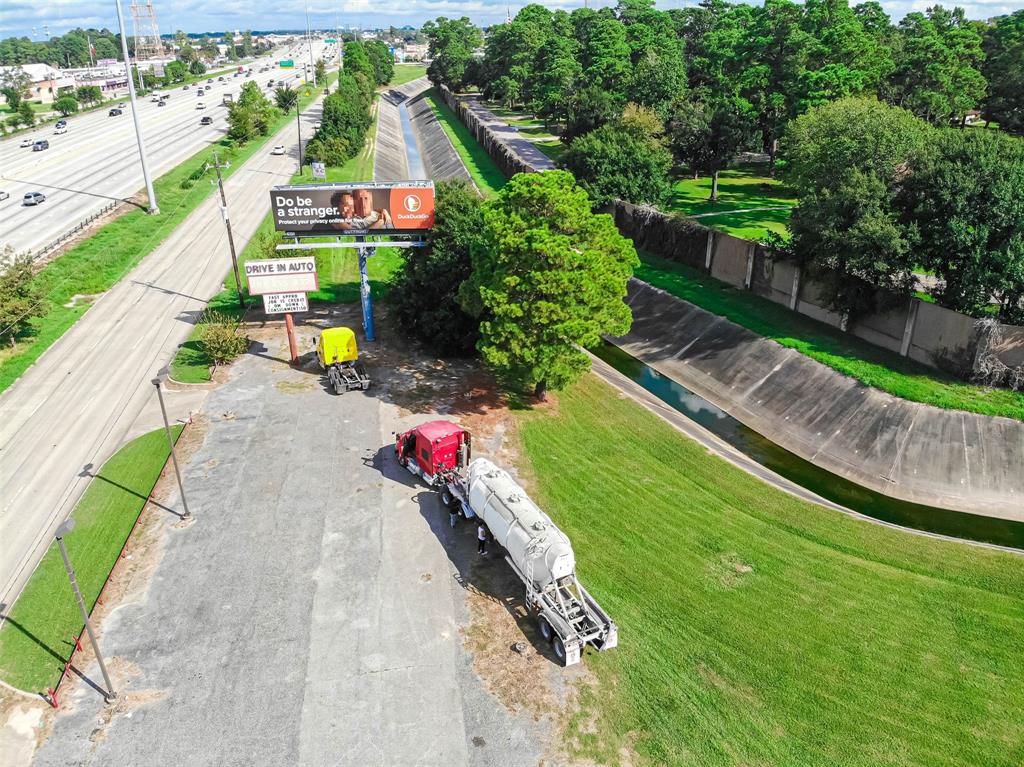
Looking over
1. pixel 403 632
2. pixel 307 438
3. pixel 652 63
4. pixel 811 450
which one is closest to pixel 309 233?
pixel 307 438

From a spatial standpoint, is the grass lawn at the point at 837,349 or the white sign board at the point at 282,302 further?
the white sign board at the point at 282,302

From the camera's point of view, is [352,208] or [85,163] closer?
[352,208]

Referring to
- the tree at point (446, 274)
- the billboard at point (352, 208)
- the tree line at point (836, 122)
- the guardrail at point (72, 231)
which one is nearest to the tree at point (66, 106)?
the tree line at point (836, 122)

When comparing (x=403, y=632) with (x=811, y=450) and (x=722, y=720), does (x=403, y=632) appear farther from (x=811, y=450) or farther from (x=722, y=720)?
(x=811, y=450)

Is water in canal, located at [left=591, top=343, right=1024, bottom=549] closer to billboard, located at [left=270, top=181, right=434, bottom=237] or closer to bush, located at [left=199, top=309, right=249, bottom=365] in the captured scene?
billboard, located at [left=270, top=181, right=434, bottom=237]

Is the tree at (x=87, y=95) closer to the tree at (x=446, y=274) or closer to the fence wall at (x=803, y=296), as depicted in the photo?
the fence wall at (x=803, y=296)

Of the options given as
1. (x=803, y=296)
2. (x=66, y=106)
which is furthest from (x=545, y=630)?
(x=66, y=106)

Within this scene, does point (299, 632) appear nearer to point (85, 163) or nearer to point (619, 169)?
point (619, 169)
